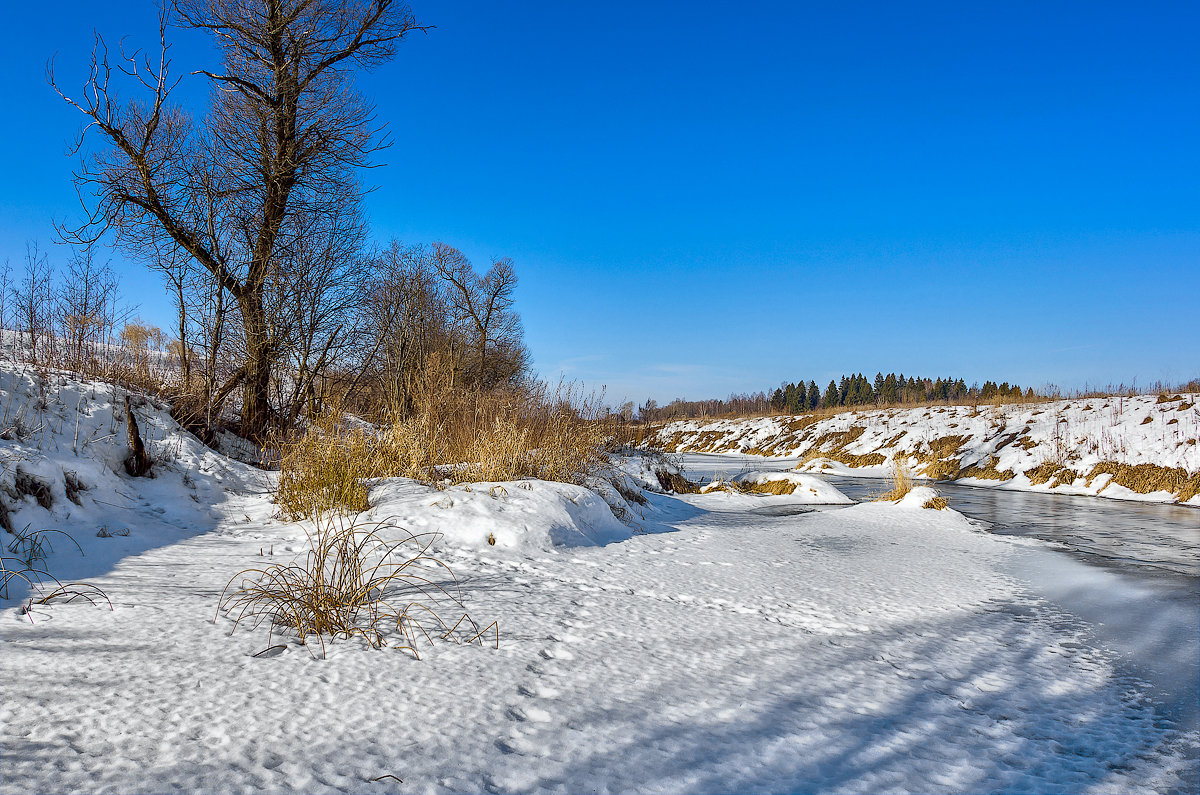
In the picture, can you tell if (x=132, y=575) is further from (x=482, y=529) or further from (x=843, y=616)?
(x=843, y=616)

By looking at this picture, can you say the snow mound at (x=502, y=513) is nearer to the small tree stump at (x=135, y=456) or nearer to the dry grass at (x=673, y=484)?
the small tree stump at (x=135, y=456)

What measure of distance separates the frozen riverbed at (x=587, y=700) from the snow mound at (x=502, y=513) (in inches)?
30.1

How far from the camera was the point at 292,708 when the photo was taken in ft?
5.75

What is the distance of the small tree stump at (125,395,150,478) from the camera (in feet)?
16.5

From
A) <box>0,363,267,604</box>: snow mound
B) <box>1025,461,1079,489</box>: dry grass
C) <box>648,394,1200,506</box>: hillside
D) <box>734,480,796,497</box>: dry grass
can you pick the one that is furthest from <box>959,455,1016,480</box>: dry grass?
<box>0,363,267,604</box>: snow mound

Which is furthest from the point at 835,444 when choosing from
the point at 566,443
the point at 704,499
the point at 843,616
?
the point at 843,616

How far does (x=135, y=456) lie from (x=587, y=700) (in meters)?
5.13

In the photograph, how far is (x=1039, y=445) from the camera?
17.1 m

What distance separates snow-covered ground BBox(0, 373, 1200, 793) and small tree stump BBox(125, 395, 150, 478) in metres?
0.57

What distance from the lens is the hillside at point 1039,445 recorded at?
526 inches

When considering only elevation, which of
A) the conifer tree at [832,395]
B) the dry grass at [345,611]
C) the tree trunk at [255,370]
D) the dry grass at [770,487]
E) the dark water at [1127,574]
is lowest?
the dark water at [1127,574]

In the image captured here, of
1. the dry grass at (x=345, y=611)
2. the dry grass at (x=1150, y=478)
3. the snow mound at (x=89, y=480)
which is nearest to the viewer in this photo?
the dry grass at (x=345, y=611)

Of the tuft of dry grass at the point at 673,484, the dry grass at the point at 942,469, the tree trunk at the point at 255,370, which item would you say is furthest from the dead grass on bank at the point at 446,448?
the dry grass at the point at 942,469

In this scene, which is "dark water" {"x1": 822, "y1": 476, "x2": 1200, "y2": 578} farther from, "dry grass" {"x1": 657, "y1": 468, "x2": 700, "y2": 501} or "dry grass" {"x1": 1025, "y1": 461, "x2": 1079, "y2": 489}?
"dry grass" {"x1": 657, "y1": 468, "x2": 700, "y2": 501}
